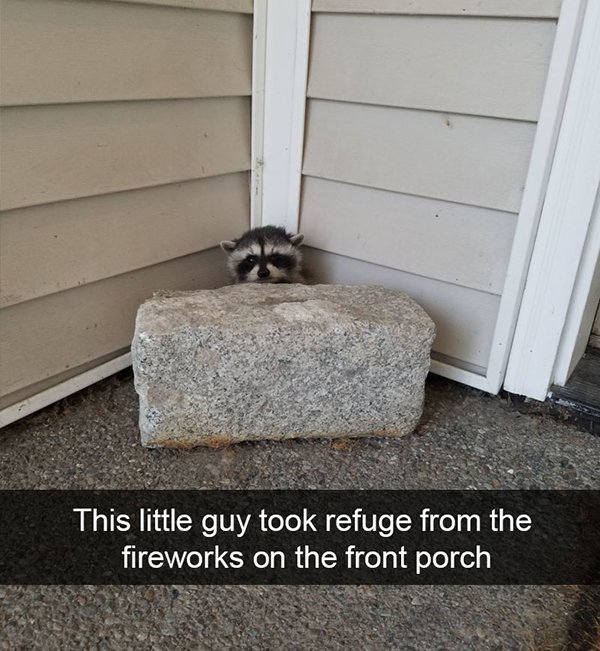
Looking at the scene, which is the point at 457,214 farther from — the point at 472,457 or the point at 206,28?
the point at 206,28

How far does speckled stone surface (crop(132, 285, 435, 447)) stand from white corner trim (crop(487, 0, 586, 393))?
381mm

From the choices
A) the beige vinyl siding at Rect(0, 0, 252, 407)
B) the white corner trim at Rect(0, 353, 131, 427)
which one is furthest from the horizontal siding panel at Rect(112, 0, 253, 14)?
the white corner trim at Rect(0, 353, 131, 427)

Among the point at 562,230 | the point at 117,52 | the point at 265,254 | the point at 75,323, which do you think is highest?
the point at 117,52

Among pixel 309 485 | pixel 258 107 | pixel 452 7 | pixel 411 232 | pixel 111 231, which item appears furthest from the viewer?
pixel 258 107

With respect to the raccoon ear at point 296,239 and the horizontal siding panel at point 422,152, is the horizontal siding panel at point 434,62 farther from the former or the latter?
the raccoon ear at point 296,239

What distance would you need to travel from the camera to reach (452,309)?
7.61 feet

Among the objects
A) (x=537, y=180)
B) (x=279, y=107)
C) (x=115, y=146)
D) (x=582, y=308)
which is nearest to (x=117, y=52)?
(x=115, y=146)

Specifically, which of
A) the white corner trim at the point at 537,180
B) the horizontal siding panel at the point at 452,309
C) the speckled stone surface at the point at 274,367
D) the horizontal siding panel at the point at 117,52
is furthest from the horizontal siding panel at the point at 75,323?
the white corner trim at the point at 537,180

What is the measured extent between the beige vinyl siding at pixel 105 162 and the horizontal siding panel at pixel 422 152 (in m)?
0.36

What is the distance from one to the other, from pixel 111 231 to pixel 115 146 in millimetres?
283

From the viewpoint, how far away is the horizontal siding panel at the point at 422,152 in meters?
2.03
